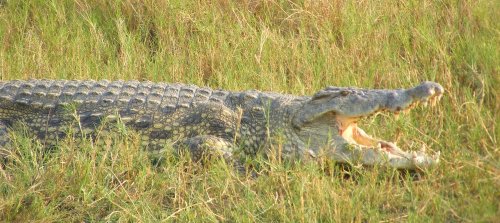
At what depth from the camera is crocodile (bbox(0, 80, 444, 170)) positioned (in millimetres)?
5016

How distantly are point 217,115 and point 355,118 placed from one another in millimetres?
859

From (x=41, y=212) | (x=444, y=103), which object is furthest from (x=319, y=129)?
(x=41, y=212)

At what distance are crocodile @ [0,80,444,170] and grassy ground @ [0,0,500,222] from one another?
17 cm

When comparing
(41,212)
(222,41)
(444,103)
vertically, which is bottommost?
(41,212)

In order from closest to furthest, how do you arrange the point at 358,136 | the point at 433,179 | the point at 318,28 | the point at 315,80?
the point at 433,179, the point at 358,136, the point at 315,80, the point at 318,28

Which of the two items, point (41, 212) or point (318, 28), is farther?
point (318, 28)

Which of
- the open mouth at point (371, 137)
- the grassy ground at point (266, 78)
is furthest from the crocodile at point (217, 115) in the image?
the grassy ground at point (266, 78)

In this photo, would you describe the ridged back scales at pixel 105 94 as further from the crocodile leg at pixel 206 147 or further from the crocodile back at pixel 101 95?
the crocodile leg at pixel 206 147

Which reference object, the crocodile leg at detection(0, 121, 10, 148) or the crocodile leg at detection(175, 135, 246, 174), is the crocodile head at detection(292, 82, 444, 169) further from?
the crocodile leg at detection(0, 121, 10, 148)

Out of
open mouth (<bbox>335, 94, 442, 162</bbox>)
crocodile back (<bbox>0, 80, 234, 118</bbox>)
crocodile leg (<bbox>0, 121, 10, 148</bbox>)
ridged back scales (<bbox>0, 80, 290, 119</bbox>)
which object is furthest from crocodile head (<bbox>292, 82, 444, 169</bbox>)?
crocodile leg (<bbox>0, 121, 10, 148</bbox>)

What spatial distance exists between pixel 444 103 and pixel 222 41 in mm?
2077

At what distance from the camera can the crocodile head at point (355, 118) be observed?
4797mm

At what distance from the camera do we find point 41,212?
14.9ft

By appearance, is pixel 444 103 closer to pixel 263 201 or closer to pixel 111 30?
pixel 263 201
